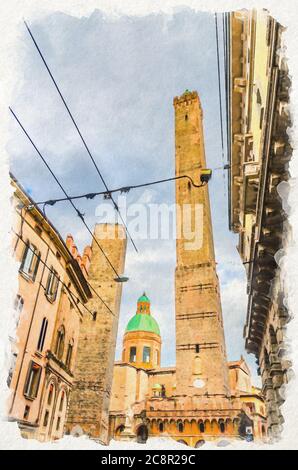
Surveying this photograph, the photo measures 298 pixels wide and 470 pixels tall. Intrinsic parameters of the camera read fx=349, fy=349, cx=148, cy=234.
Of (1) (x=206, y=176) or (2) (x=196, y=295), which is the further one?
(2) (x=196, y=295)

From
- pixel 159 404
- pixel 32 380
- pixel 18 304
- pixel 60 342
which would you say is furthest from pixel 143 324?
pixel 18 304

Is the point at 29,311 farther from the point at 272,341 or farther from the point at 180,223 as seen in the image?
the point at 180,223

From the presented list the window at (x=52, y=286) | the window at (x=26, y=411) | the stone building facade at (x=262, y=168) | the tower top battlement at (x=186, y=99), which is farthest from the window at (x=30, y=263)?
the tower top battlement at (x=186, y=99)

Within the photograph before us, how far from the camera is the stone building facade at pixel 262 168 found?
187 inches

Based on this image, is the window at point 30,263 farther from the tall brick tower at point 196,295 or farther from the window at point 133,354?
the window at point 133,354

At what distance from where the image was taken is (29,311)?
328 inches

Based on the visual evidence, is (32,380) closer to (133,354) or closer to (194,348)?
(194,348)

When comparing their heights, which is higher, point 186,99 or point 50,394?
point 186,99

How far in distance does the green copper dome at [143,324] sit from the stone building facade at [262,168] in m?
33.7

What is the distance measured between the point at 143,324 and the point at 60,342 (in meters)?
36.8

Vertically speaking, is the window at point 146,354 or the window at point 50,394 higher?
the window at point 146,354

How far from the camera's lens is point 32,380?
29.2 ft

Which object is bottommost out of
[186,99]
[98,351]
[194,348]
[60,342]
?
[60,342]
